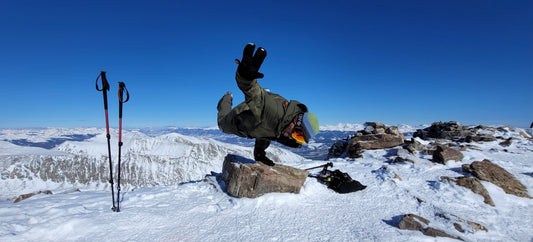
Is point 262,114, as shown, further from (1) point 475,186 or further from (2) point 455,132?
(2) point 455,132

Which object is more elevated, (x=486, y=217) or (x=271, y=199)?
(x=271, y=199)

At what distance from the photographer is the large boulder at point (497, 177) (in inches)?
449

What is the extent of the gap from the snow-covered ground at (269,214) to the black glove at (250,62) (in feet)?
15.4

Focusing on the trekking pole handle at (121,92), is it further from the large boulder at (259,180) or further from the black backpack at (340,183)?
the black backpack at (340,183)

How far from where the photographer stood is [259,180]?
365 inches

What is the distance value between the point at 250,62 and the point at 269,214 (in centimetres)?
574

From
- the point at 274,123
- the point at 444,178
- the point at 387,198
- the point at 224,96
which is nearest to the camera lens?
the point at 274,123

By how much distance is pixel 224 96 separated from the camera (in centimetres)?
812

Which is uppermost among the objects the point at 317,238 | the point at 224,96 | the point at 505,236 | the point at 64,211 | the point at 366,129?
the point at 224,96

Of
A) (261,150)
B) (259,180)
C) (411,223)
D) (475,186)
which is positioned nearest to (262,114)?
(259,180)

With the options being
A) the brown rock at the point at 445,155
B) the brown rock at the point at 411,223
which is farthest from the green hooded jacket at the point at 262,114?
the brown rock at the point at 445,155

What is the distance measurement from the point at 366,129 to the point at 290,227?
2189 cm

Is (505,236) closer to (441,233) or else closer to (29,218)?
(441,233)

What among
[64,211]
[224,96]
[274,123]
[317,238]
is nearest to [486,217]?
[317,238]
